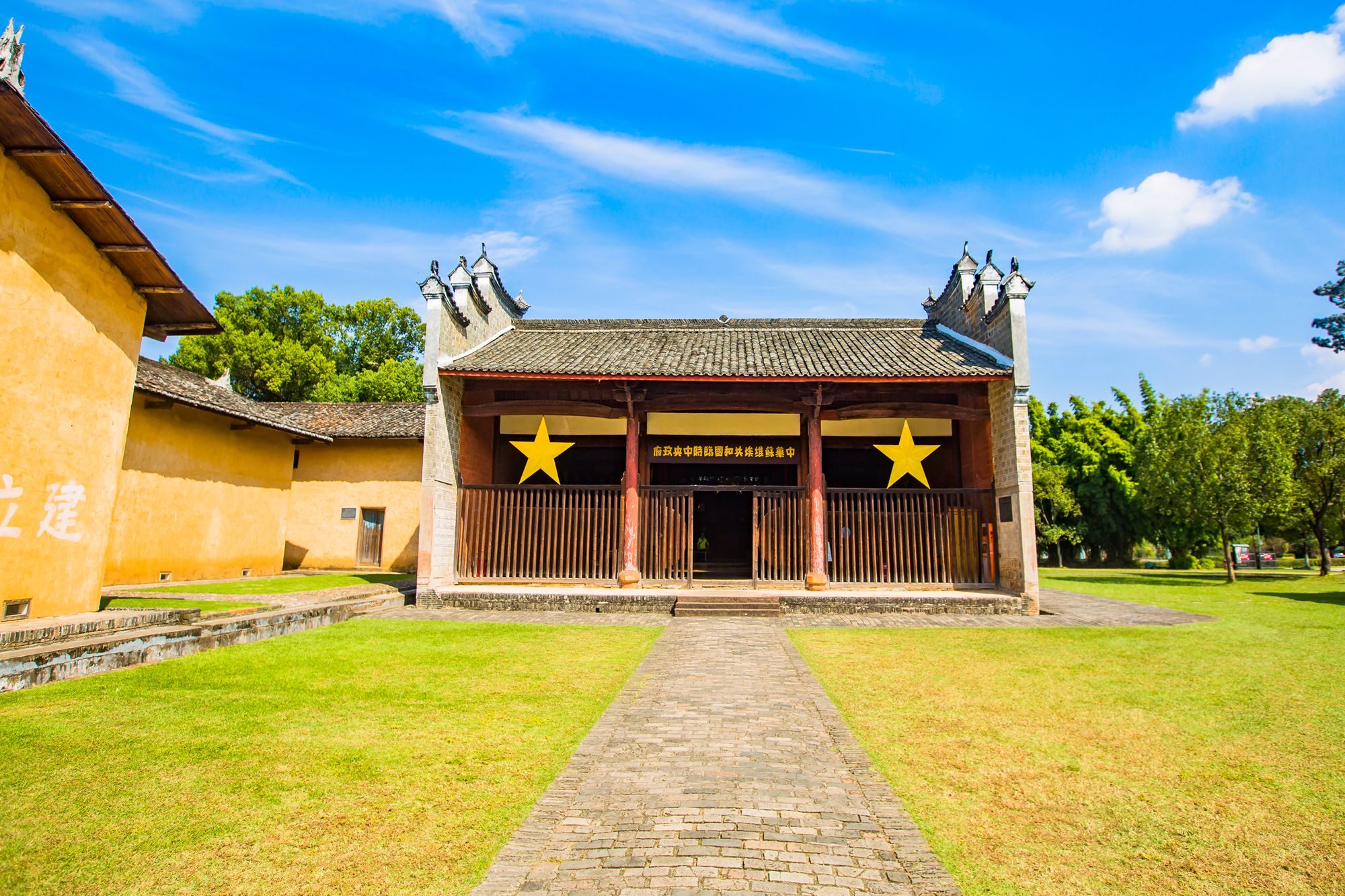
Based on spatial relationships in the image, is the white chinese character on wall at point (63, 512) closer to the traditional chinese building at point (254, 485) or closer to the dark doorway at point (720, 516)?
the traditional chinese building at point (254, 485)

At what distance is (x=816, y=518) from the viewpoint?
12945 mm

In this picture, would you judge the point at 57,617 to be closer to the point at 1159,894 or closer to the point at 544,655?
the point at 544,655

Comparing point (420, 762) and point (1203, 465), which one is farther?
point (1203, 465)

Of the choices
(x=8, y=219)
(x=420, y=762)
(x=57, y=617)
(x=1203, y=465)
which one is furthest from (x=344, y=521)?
(x=1203, y=465)

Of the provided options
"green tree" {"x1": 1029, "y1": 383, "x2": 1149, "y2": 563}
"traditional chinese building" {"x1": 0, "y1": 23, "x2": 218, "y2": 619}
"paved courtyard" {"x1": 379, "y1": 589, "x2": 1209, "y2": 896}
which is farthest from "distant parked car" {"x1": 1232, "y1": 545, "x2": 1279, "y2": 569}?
"traditional chinese building" {"x1": 0, "y1": 23, "x2": 218, "y2": 619}

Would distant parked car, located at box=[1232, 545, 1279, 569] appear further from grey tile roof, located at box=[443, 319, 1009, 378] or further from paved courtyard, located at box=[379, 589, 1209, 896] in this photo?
paved courtyard, located at box=[379, 589, 1209, 896]

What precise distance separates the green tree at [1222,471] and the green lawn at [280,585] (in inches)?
920

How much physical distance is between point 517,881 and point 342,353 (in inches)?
1468

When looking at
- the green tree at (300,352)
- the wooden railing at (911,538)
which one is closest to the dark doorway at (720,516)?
the wooden railing at (911,538)

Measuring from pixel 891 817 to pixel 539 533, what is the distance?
1049 centimetres

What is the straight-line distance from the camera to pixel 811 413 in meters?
13.2

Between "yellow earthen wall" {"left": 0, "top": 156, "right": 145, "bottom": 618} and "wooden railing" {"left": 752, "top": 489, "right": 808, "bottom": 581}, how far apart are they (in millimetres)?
9941

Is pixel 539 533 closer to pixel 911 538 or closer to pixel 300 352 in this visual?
pixel 911 538

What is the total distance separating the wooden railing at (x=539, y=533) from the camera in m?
13.2
